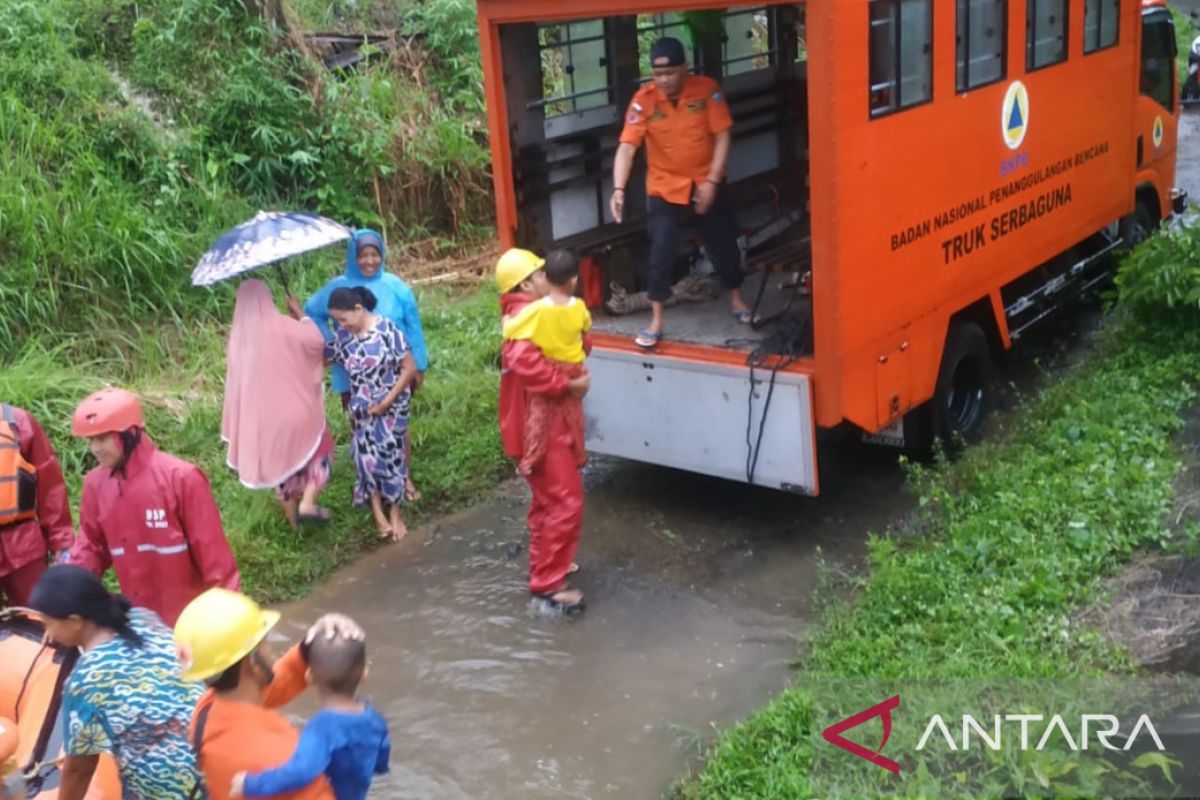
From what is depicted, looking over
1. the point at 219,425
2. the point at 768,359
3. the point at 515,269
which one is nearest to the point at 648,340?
the point at 768,359

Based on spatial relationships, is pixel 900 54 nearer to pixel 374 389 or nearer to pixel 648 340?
pixel 648 340

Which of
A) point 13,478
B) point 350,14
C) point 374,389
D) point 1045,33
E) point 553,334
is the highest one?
point 350,14

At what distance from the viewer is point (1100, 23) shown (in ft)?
24.1

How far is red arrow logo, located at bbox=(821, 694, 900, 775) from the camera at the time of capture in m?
3.80

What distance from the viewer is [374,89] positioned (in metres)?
10.8

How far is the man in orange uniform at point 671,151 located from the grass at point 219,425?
1481mm

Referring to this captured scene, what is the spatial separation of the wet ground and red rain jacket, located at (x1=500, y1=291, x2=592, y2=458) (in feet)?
2.72

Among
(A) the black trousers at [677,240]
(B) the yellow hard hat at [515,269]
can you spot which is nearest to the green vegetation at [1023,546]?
(A) the black trousers at [677,240]

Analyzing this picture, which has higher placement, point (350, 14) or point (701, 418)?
point (350, 14)

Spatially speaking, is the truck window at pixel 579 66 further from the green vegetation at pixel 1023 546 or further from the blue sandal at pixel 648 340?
the green vegetation at pixel 1023 546

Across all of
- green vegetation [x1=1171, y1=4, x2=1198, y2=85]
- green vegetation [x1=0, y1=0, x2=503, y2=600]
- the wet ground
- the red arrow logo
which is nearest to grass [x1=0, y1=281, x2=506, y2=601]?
green vegetation [x1=0, y1=0, x2=503, y2=600]

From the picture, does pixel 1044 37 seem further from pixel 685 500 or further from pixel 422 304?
pixel 422 304

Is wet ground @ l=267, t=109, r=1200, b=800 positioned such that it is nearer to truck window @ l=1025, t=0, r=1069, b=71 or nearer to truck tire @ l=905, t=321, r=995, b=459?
truck tire @ l=905, t=321, r=995, b=459

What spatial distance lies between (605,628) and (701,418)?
1.13 m
